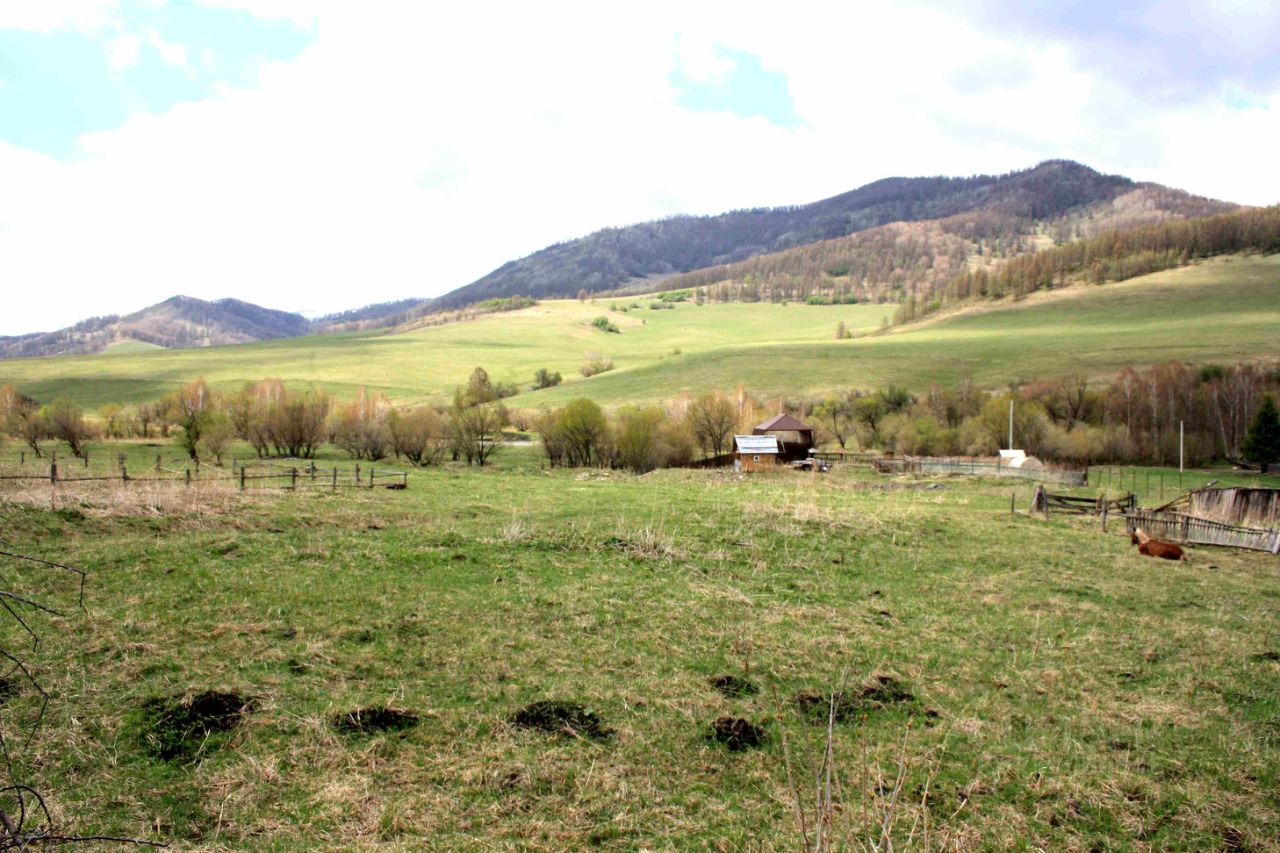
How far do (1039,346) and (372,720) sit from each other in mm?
102016

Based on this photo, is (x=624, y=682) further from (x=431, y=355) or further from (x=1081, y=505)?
(x=431, y=355)

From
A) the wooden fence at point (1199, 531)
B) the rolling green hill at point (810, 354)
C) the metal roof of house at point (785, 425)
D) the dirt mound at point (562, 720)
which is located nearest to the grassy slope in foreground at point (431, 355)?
the rolling green hill at point (810, 354)

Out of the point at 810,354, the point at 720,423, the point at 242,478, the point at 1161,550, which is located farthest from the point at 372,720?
the point at 810,354

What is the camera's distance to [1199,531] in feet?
84.9

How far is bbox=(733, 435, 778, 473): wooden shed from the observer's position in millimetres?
57125

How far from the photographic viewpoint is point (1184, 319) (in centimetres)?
10375

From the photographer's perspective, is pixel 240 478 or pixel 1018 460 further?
pixel 1018 460

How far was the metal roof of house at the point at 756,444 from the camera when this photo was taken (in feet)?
191

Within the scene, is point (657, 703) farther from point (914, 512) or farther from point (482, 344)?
point (482, 344)

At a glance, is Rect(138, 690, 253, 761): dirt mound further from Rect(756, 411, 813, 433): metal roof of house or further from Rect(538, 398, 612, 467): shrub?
Rect(756, 411, 813, 433): metal roof of house

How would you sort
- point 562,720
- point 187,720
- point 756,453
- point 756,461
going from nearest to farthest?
point 187,720, point 562,720, point 756,461, point 756,453

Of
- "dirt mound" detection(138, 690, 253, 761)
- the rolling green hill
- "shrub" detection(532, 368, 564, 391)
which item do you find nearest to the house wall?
the rolling green hill

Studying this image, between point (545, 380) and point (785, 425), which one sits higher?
point (545, 380)

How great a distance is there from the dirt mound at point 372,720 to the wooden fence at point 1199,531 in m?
25.6
